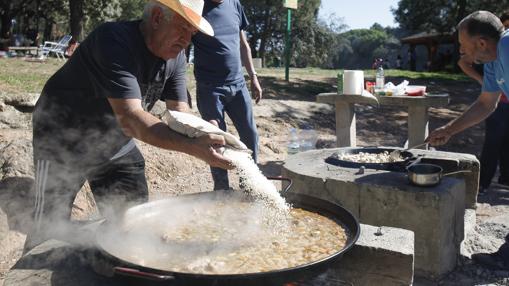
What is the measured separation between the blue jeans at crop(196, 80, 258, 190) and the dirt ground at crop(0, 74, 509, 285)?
0.95m

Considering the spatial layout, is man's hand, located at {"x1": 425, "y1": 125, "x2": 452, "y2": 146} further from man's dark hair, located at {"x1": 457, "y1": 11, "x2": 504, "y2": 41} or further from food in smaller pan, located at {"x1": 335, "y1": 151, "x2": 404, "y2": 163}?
man's dark hair, located at {"x1": 457, "y1": 11, "x2": 504, "y2": 41}

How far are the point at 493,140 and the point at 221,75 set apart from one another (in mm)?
3315

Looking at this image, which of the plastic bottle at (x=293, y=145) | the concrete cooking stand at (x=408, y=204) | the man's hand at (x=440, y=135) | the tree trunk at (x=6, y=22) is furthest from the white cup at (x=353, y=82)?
the tree trunk at (x=6, y=22)

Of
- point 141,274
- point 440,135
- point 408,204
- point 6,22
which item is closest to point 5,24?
point 6,22

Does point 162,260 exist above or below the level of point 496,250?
above

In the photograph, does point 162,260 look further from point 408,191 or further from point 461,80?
point 461,80

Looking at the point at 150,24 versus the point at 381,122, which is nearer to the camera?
the point at 150,24

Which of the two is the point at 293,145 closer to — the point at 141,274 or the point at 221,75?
the point at 221,75

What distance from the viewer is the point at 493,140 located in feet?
17.8

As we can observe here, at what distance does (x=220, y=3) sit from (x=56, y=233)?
2.65 meters

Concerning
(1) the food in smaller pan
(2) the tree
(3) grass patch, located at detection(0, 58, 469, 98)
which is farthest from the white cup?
(2) the tree

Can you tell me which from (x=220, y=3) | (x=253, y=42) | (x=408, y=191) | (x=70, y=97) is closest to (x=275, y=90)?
(x=220, y=3)

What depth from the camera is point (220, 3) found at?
428cm

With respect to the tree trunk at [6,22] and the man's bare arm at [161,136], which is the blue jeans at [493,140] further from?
the tree trunk at [6,22]
